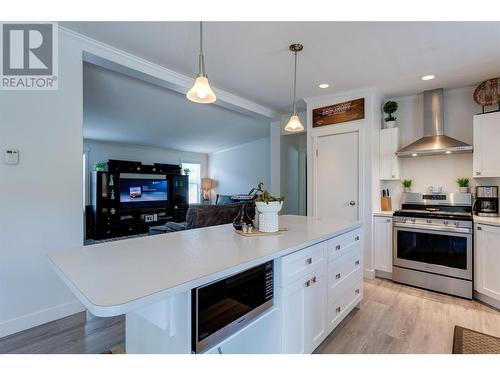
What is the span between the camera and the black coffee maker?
111 inches

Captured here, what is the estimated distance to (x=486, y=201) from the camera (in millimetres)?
2867

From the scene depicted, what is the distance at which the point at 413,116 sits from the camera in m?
3.49

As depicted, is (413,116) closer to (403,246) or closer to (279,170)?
(403,246)

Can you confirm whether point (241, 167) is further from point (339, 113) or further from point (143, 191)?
point (339, 113)

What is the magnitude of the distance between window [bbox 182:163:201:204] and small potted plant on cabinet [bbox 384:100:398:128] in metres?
5.69

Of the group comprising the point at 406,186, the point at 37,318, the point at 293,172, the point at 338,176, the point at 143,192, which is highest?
the point at 293,172

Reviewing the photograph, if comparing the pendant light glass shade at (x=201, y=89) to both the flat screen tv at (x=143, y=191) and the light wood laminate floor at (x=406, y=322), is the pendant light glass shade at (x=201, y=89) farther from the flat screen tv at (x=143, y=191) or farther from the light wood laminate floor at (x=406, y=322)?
the flat screen tv at (x=143, y=191)

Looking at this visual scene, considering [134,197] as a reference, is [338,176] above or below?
above

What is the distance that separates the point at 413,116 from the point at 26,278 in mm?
4668

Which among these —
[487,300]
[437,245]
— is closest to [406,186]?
[437,245]

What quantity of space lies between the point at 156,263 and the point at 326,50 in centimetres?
241

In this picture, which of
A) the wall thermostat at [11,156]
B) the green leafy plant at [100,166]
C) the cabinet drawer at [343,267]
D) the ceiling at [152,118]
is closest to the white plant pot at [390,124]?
the cabinet drawer at [343,267]

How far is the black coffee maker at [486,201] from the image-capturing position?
9.25ft

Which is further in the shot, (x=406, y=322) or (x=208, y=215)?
(x=208, y=215)
